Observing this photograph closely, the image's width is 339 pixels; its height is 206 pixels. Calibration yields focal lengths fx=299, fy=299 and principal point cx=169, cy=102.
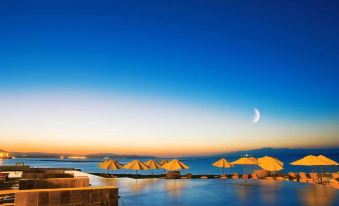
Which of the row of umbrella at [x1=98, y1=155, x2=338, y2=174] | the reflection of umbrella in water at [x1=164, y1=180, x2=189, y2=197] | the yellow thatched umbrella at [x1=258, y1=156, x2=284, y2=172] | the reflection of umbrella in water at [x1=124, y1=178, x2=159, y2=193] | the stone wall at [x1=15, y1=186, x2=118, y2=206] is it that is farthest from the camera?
the yellow thatched umbrella at [x1=258, y1=156, x2=284, y2=172]

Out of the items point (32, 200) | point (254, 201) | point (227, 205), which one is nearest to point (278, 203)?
point (254, 201)

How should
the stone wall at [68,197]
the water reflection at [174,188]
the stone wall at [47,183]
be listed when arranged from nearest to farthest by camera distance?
the stone wall at [68,197] < the stone wall at [47,183] < the water reflection at [174,188]

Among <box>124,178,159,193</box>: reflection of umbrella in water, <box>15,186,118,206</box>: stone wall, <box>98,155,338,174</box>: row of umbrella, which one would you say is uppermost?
<box>15,186,118,206</box>: stone wall

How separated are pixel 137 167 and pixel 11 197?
14632mm

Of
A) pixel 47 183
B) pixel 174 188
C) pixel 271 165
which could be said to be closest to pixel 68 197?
pixel 47 183

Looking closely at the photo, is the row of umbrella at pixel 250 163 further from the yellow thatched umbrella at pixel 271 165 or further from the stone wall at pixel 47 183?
the stone wall at pixel 47 183

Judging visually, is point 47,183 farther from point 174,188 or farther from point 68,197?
point 174,188

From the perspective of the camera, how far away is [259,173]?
79.6 ft

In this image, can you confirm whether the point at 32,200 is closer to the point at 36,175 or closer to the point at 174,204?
the point at 174,204

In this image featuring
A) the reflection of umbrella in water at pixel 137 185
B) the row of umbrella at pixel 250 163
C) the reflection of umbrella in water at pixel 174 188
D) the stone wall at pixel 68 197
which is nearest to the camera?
the stone wall at pixel 68 197

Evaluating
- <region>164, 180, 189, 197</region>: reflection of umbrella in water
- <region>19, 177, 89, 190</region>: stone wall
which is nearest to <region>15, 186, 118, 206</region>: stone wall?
<region>19, 177, 89, 190</region>: stone wall

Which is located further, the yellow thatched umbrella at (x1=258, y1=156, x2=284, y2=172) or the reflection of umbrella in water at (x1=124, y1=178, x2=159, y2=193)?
the yellow thatched umbrella at (x1=258, y1=156, x2=284, y2=172)

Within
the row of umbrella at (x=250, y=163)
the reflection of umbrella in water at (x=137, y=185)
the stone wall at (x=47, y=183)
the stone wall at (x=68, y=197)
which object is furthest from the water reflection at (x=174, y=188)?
the stone wall at (x=68, y=197)

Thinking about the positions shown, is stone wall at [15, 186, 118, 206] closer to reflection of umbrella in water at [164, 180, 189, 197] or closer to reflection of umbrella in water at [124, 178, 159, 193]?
reflection of umbrella in water at [164, 180, 189, 197]
